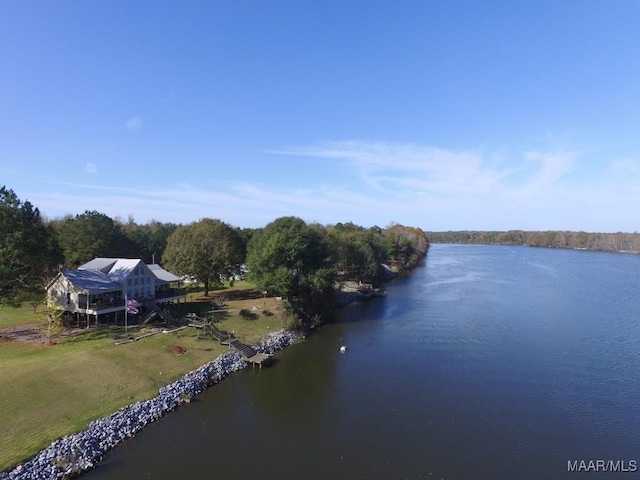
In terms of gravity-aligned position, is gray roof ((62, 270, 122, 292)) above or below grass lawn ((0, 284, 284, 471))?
above

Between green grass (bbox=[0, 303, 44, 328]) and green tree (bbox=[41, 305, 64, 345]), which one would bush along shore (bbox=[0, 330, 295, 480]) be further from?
green grass (bbox=[0, 303, 44, 328])

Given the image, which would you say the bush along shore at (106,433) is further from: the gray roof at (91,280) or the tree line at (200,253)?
the tree line at (200,253)

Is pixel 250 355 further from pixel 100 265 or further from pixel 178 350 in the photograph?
pixel 100 265

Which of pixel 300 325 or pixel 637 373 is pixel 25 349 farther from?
pixel 637 373

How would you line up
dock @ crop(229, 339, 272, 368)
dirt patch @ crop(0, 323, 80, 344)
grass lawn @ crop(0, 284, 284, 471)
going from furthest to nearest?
dock @ crop(229, 339, 272, 368)
dirt patch @ crop(0, 323, 80, 344)
grass lawn @ crop(0, 284, 284, 471)

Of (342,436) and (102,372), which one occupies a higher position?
(102,372)

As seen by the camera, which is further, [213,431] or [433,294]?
[433,294]

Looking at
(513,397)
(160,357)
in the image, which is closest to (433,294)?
(513,397)

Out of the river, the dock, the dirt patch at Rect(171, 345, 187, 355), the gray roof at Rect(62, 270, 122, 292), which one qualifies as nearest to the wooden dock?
the dock
